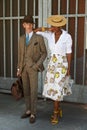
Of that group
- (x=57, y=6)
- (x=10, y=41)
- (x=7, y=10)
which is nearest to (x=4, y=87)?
(x=10, y=41)

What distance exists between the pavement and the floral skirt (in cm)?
53

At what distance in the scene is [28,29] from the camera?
585 cm

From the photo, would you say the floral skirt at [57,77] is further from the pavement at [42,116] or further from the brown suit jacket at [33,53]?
the pavement at [42,116]

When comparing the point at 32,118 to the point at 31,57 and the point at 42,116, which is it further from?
the point at 31,57

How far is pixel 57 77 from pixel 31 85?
507 mm

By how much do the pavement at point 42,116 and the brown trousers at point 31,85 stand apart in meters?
0.33

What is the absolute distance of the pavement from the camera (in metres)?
5.77

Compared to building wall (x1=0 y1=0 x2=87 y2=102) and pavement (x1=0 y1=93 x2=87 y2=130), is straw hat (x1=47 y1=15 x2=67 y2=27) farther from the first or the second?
pavement (x1=0 y1=93 x2=87 y2=130)

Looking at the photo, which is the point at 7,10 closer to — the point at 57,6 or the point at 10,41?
the point at 10,41

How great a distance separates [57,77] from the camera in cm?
572

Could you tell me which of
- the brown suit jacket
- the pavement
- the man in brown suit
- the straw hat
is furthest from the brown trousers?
the straw hat

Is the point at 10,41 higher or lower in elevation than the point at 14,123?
higher

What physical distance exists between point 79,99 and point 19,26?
2214mm

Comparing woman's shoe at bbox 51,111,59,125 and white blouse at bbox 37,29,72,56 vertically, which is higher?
white blouse at bbox 37,29,72,56
